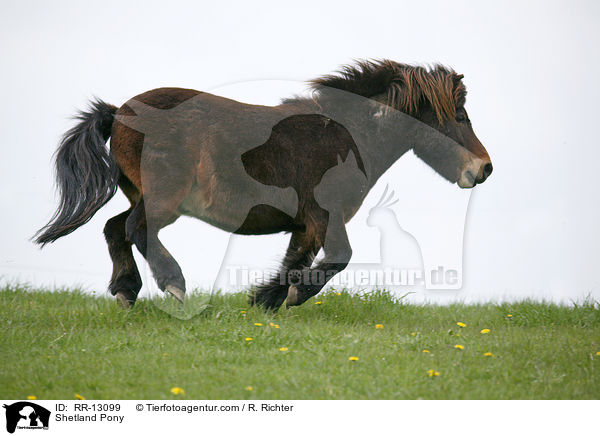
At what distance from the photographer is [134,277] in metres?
5.44

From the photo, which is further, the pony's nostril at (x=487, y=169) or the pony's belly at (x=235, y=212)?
the pony's nostril at (x=487, y=169)

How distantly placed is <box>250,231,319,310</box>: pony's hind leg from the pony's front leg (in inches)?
7.1

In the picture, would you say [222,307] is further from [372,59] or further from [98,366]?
[372,59]

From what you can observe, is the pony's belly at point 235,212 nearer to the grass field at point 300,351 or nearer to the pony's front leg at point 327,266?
the pony's front leg at point 327,266

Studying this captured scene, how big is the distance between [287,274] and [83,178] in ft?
6.65

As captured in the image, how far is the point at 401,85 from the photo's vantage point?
5.70 meters

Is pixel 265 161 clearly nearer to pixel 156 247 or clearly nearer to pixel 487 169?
pixel 156 247

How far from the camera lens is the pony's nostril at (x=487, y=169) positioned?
5.66 meters

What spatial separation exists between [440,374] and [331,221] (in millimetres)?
1853
